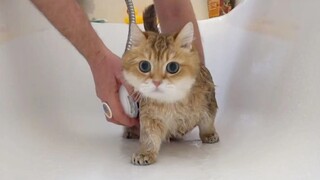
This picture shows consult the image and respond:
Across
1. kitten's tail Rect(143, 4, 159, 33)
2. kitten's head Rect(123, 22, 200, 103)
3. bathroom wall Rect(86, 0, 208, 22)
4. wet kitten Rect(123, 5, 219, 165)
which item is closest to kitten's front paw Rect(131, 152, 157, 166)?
wet kitten Rect(123, 5, 219, 165)

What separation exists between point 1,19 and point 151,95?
0.51 metres

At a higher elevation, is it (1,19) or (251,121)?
(1,19)

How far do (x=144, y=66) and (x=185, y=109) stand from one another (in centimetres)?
13

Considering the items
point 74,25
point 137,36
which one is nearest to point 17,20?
point 74,25

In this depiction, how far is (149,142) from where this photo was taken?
1012 mm

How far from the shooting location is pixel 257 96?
1.25m

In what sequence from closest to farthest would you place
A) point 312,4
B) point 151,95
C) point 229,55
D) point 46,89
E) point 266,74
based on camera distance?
point 151,95 → point 312,4 → point 266,74 → point 46,89 → point 229,55

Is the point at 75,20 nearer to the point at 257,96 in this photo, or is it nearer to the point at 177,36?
the point at 177,36

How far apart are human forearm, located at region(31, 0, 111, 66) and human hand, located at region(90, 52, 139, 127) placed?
0.02 metres

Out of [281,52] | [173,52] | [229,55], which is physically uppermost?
[173,52]

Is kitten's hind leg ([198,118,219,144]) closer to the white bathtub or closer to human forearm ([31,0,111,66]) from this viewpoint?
the white bathtub

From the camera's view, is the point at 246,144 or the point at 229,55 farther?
the point at 229,55

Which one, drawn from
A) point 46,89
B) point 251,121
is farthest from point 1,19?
point 251,121

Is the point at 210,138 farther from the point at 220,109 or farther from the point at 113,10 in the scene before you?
the point at 113,10
